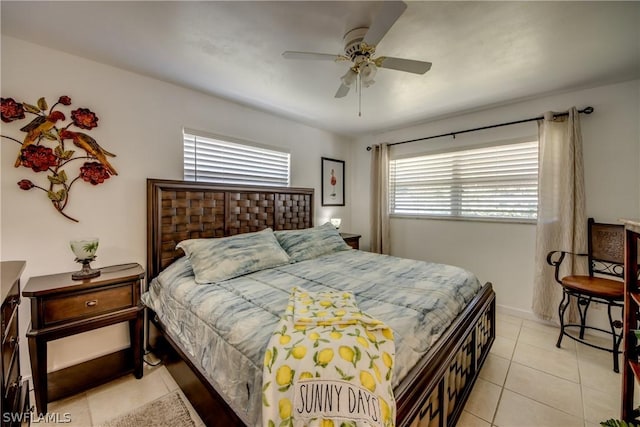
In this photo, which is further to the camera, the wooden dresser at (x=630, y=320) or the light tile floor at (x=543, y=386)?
the light tile floor at (x=543, y=386)

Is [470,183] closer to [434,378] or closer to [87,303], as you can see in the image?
[434,378]

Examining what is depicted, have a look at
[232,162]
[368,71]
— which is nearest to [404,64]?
[368,71]

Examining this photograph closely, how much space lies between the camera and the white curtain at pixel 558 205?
8.49 feet

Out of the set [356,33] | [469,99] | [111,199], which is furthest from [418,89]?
[111,199]

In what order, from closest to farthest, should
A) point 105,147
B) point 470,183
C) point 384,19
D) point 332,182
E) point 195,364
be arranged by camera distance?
point 384,19
point 195,364
point 105,147
point 470,183
point 332,182

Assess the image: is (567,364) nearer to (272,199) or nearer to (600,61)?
(600,61)

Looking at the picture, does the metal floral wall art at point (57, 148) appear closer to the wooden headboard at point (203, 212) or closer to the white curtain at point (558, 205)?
the wooden headboard at point (203, 212)

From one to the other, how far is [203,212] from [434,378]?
2.37 m

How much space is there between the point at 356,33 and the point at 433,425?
229cm

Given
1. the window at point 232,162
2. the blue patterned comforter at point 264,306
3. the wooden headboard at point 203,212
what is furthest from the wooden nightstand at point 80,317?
the window at point 232,162

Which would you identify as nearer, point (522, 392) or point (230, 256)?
point (522, 392)

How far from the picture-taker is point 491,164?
3.21 metres

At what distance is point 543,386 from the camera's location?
1923 millimetres

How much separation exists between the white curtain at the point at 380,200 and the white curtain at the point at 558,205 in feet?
5.98
